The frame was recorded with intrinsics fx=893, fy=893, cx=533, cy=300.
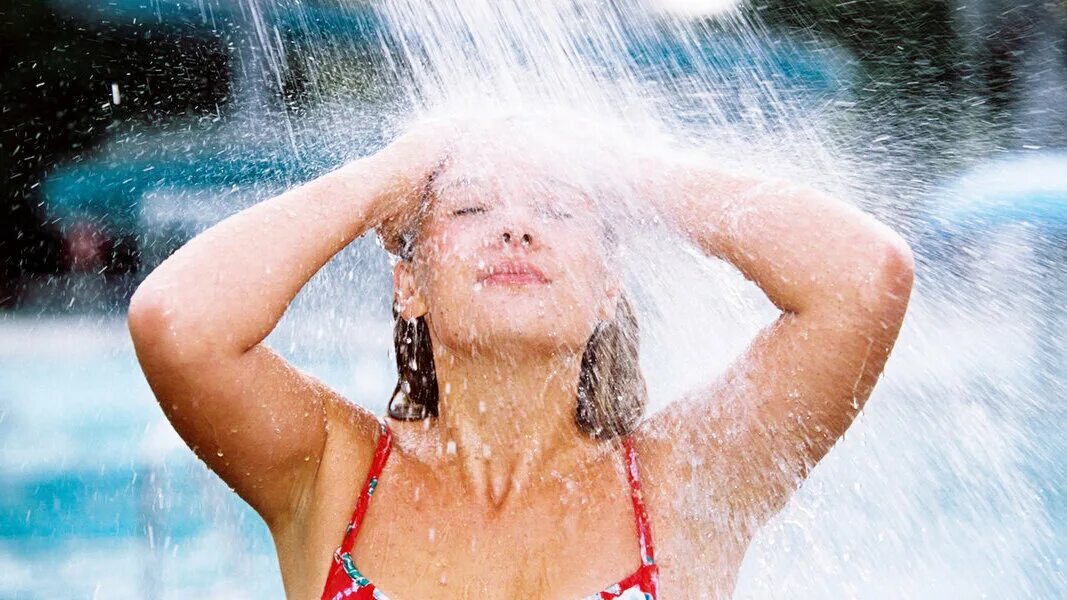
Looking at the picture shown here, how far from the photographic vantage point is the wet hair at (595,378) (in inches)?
89.5

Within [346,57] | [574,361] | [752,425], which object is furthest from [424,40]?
[752,425]

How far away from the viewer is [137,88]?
459 cm

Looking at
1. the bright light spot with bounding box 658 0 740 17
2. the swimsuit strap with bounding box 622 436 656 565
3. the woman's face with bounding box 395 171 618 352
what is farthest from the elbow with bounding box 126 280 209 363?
the bright light spot with bounding box 658 0 740 17

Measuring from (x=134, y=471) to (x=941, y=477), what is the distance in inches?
171

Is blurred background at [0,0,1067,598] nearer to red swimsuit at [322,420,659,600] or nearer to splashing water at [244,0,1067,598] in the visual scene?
splashing water at [244,0,1067,598]

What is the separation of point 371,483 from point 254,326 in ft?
1.72

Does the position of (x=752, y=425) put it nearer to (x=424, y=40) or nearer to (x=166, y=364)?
(x=166, y=364)

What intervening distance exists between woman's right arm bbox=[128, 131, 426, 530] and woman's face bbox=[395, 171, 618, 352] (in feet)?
0.47

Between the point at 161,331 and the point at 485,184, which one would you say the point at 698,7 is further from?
the point at 161,331

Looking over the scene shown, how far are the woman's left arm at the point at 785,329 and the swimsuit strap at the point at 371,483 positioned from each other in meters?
0.66

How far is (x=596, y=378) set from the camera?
7.70ft

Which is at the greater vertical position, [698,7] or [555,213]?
[555,213]

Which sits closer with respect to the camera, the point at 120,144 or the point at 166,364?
the point at 166,364

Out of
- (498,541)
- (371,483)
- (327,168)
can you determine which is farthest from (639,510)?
(327,168)
